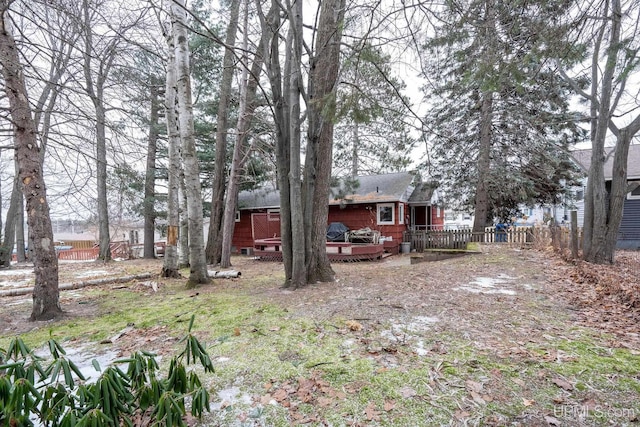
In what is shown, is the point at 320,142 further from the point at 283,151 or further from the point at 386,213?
the point at 386,213

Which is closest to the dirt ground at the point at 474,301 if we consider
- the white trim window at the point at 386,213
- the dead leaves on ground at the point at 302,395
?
the dead leaves on ground at the point at 302,395

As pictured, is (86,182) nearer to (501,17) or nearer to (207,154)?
(501,17)

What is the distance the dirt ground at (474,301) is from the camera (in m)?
3.39

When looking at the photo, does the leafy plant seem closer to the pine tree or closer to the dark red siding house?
the pine tree

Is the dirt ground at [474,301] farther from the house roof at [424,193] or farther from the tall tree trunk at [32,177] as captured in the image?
the house roof at [424,193]

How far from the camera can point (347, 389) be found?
2223mm

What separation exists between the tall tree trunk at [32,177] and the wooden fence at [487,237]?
465 inches

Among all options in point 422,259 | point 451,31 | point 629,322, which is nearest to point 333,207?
point 422,259

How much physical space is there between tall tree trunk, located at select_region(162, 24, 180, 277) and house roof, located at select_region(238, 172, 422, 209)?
17.4ft

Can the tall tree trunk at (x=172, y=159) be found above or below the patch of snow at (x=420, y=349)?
above

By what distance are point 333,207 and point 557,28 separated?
12.0 meters

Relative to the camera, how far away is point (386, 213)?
47.3ft

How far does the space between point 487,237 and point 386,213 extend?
14.5 feet

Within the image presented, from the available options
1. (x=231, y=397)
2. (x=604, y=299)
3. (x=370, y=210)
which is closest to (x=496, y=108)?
(x=370, y=210)
